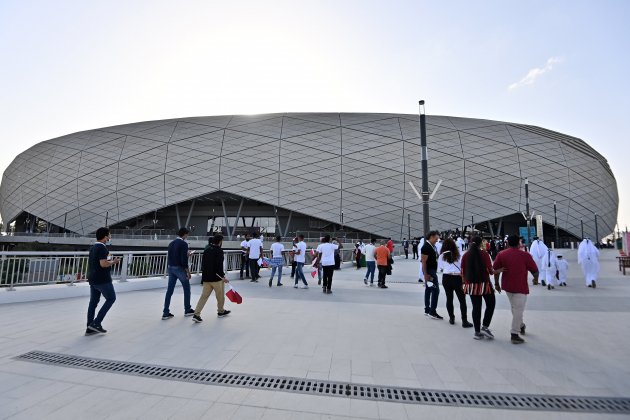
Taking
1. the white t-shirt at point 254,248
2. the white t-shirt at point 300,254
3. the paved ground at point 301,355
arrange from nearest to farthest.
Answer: the paved ground at point 301,355, the white t-shirt at point 300,254, the white t-shirt at point 254,248

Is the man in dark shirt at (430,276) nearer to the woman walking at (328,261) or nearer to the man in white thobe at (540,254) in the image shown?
the woman walking at (328,261)

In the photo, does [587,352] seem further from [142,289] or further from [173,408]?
[142,289]

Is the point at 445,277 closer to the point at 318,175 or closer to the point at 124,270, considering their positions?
the point at 124,270

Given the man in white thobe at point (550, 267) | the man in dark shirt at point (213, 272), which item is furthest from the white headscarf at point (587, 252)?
the man in dark shirt at point (213, 272)

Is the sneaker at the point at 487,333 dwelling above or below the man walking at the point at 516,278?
below

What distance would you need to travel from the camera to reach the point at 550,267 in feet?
34.9

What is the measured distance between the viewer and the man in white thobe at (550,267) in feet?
34.1

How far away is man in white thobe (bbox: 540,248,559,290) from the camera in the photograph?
10398 millimetres

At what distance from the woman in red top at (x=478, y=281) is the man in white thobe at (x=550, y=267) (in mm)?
7003

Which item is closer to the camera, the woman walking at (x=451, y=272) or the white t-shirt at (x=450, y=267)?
the woman walking at (x=451, y=272)

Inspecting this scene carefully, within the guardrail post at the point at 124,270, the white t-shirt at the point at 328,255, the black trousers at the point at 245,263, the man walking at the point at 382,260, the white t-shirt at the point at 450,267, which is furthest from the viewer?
the black trousers at the point at 245,263

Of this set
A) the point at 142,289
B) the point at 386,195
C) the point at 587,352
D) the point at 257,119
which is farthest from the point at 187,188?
the point at 587,352

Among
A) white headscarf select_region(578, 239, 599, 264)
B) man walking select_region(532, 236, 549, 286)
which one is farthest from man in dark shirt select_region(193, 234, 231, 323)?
white headscarf select_region(578, 239, 599, 264)

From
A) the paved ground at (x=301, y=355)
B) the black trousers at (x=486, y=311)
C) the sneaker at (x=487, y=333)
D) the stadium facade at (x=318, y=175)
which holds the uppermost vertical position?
the stadium facade at (x=318, y=175)
